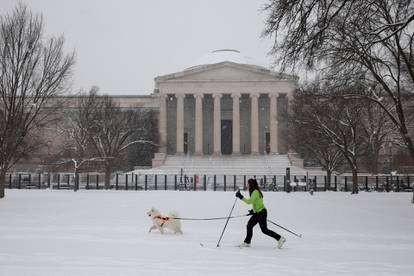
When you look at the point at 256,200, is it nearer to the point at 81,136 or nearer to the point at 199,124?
the point at 81,136

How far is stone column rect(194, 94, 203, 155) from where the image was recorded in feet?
214

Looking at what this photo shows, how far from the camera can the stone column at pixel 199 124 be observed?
65.4 metres

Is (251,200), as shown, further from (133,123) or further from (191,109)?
(191,109)

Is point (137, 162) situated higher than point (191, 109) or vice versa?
point (191, 109)

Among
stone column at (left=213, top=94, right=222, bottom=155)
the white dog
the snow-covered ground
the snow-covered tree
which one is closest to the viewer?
the snow-covered ground

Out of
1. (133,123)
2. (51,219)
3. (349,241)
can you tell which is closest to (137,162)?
(133,123)

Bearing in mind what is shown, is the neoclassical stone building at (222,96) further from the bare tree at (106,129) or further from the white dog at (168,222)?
the white dog at (168,222)

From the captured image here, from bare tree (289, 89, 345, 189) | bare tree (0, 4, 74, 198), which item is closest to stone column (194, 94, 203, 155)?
bare tree (289, 89, 345, 189)

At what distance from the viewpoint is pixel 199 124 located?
215ft

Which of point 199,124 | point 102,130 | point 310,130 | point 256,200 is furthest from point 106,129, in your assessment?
point 256,200

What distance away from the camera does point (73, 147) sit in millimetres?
51250

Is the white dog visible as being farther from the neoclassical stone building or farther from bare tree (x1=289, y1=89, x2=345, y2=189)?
the neoclassical stone building

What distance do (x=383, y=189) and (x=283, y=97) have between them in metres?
32.6

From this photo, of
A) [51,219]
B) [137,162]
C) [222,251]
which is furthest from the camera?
[137,162]
